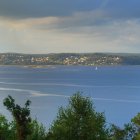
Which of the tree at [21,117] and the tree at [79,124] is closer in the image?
the tree at [21,117]

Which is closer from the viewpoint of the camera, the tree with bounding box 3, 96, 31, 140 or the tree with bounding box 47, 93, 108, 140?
the tree with bounding box 3, 96, 31, 140

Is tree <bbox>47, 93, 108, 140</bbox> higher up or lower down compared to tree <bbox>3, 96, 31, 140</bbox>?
lower down

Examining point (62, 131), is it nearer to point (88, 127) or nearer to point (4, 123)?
point (88, 127)

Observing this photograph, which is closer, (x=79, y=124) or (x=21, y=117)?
(x=21, y=117)

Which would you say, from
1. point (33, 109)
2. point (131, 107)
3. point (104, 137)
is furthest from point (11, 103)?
point (131, 107)

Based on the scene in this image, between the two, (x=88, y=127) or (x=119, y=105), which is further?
(x=119, y=105)

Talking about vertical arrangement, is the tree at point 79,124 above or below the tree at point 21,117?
below

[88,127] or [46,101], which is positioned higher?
[88,127]

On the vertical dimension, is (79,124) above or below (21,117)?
below
